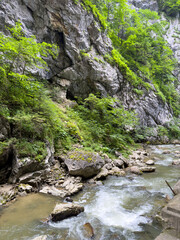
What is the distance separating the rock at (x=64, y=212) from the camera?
3.25 m

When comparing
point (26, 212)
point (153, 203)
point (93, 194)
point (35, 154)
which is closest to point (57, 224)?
point (26, 212)

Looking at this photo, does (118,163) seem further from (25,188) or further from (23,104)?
(23,104)

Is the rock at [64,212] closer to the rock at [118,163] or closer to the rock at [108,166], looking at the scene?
the rock at [108,166]

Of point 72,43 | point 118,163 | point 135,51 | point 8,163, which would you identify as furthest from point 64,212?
point 135,51

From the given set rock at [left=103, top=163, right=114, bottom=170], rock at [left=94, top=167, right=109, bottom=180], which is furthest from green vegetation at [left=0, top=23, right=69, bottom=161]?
rock at [left=103, top=163, right=114, bottom=170]

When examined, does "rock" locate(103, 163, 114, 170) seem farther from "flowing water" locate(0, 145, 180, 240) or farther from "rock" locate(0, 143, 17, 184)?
"rock" locate(0, 143, 17, 184)

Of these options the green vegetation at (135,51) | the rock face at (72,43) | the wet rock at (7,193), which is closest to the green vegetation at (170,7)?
the green vegetation at (135,51)

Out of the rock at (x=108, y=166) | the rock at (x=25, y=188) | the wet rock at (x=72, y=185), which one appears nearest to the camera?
the rock at (x=25, y=188)

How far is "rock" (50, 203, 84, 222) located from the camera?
325 cm

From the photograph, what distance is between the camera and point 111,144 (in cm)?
994

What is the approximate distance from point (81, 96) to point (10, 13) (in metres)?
7.29

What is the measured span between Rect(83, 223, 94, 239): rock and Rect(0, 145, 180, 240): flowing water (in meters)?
0.06

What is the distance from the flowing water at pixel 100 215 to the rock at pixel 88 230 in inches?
2.6

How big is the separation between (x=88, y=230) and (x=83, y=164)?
2.77m
